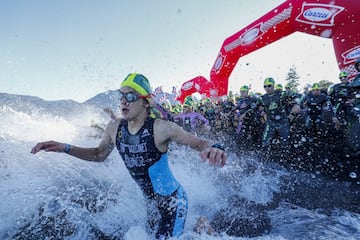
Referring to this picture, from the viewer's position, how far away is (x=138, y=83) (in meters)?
2.86

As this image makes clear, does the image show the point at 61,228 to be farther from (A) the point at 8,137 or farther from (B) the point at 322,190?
(B) the point at 322,190

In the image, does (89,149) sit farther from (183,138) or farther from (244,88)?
(244,88)

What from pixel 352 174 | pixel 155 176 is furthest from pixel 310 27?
pixel 155 176

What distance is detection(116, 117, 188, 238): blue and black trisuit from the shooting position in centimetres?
269

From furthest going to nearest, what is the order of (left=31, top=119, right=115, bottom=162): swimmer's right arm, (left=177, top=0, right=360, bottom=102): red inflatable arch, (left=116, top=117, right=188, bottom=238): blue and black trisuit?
(left=177, top=0, right=360, bottom=102): red inflatable arch → (left=31, top=119, right=115, bottom=162): swimmer's right arm → (left=116, top=117, right=188, bottom=238): blue and black trisuit

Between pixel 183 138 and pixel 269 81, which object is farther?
pixel 269 81

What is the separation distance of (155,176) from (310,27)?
6.93 m

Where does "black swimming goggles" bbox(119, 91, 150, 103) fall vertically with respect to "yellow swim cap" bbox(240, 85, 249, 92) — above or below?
below

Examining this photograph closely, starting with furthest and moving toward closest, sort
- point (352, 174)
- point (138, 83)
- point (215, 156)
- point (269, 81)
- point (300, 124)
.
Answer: point (300, 124) → point (269, 81) → point (352, 174) → point (138, 83) → point (215, 156)

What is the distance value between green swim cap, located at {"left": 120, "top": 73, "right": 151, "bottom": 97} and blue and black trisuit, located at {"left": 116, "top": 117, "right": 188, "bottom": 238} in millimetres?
298

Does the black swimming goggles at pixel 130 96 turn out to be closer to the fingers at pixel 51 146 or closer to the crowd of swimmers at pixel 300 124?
the fingers at pixel 51 146

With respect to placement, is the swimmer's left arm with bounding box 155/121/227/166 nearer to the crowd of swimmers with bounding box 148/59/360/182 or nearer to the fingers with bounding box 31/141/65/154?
the fingers with bounding box 31/141/65/154

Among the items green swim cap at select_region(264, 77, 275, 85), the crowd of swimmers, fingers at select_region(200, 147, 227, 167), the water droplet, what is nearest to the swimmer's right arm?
fingers at select_region(200, 147, 227, 167)

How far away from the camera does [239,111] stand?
1034 cm
